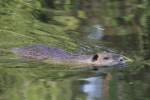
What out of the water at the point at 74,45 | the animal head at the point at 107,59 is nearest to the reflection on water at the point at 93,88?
the water at the point at 74,45

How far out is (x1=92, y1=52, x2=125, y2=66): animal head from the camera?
21.1 ft

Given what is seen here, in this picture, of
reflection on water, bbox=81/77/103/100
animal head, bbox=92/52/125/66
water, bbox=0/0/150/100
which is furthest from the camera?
animal head, bbox=92/52/125/66

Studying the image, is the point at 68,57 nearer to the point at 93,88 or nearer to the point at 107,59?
the point at 107,59

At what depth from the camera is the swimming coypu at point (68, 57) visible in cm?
646

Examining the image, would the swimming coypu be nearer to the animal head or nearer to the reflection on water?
the animal head

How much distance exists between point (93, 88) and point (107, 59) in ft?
3.96

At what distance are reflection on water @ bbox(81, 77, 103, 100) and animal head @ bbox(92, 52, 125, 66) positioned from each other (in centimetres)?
66

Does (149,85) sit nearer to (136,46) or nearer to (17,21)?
(136,46)

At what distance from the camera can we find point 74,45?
7.18 metres

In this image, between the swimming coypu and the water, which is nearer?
the water

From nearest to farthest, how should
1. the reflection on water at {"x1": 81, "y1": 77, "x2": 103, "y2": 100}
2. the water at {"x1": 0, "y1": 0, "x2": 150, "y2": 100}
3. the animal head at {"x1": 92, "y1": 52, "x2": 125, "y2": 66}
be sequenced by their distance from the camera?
the reflection on water at {"x1": 81, "y1": 77, "x2": 103, "y2": 100}
the water at {"x1": 0, "y1": 0, "x2": 150, "y2": 100}
the animal head at {"x1": 92, "y1": 52, "x2": 125, "y2": 66}

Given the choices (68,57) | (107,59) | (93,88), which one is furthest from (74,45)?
(93,88)

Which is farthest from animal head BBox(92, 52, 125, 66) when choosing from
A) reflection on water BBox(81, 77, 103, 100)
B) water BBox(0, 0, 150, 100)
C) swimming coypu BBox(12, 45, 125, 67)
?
reflection on water BBox(81, 77, 103, 100)

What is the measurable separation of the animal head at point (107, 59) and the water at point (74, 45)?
6.1 inches
